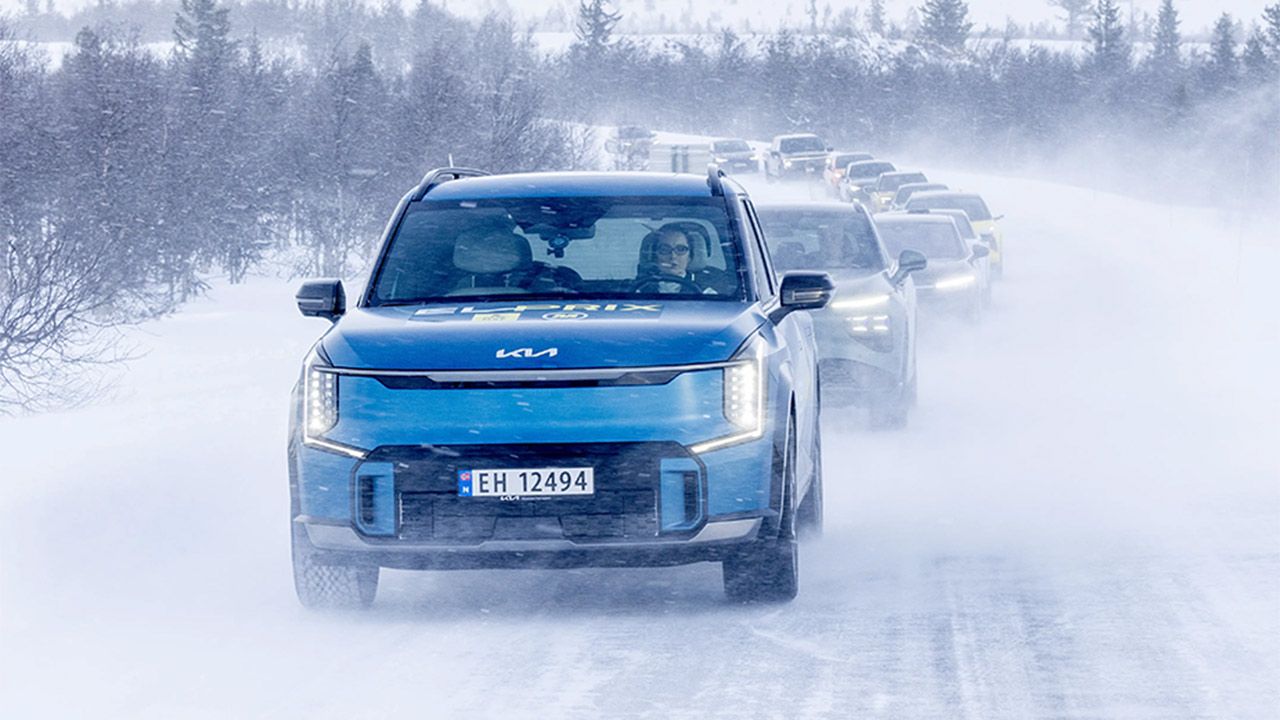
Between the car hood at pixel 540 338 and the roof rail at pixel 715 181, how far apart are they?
1.16 m

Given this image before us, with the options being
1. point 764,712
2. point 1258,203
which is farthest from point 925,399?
point 1258,203

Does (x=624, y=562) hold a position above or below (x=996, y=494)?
above

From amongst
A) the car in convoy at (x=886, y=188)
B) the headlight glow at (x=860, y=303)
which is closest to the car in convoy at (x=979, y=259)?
the headlight glow at (x=860, y=303)

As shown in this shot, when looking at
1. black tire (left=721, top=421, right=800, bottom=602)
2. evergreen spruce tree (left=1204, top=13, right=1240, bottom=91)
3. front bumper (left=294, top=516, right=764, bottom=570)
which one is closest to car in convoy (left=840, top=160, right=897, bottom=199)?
black tire (left=721, top=421, right=800, bottom=602)

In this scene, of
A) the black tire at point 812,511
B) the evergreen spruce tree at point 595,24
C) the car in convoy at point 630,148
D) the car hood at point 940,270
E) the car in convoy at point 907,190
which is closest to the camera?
the black tire at point 812,511

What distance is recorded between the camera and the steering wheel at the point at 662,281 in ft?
27.1

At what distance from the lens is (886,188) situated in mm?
50750

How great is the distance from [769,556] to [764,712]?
166 cm

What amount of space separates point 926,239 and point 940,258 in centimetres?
46

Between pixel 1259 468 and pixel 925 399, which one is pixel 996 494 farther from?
pixel 925 399

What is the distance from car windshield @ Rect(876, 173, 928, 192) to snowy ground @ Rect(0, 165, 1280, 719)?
114 feet

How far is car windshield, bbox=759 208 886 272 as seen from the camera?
1505cm

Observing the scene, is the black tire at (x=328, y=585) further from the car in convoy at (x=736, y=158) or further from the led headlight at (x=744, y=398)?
the car in convoy at (x=736, y=158)

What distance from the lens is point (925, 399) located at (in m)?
17.2
